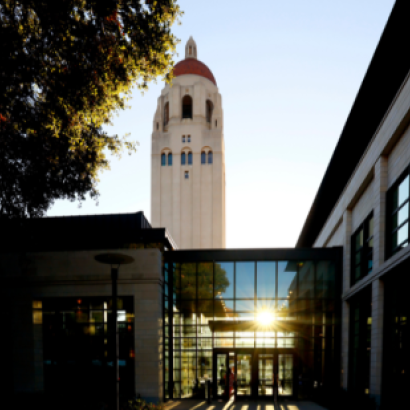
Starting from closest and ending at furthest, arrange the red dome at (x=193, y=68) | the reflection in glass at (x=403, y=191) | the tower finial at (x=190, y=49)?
the reflection in glass at (x=403, y=191), the red dome at (x=193, y=68), the tower finial at (x=190, y=49)

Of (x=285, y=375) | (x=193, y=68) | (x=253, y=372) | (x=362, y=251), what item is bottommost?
(x=285, y=375)

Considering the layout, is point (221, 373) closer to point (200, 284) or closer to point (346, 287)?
point (200, 284)

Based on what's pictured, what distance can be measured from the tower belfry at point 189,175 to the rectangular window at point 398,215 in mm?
51338

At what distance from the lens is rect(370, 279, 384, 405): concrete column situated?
47.4ft

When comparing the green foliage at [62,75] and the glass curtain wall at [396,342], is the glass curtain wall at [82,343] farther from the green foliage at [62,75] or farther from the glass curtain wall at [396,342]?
the glass curtain wall at [396,342]

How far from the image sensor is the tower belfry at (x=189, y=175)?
6594 centimetres

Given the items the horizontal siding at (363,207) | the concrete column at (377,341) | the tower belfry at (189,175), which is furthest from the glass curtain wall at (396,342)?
the tower belfry at (189,175)

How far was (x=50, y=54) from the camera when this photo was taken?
492 inches

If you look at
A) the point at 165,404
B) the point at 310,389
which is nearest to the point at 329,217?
the point at 310,389

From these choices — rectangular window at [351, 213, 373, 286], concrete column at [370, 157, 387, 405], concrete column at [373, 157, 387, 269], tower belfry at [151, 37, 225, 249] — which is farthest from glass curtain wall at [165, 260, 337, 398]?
tower belfry at [151, 37, 225, 249]

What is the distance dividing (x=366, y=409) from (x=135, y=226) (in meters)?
12.2

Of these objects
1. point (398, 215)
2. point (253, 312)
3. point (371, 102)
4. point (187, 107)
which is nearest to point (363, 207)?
point (398, 215)

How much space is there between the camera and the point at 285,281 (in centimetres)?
2055

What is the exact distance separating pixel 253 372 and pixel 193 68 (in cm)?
5993
